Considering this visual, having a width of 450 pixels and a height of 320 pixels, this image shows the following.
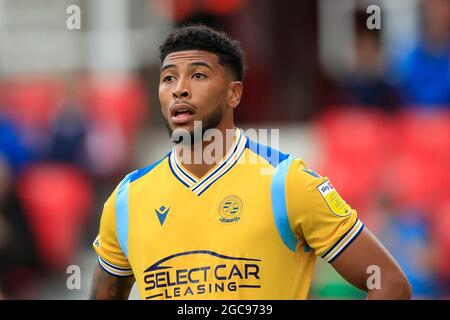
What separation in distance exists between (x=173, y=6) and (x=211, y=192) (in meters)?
5.80

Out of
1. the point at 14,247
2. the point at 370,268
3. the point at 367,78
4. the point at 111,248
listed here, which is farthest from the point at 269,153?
the point at 14,247

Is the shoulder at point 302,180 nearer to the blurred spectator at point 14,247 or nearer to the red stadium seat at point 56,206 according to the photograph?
the blurred spectator at point 14,247

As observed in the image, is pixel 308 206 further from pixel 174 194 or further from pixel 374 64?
Answer: pixel 374 64

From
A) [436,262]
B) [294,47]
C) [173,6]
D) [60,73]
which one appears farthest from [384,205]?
[60,73]

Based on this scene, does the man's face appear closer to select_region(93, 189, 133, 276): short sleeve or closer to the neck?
the neck

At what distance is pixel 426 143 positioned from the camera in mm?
8711

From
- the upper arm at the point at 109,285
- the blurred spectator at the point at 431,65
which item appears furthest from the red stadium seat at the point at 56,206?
the upper arm at the point at 109,285

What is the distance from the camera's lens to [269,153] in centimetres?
440

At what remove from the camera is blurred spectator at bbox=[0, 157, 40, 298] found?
897cm

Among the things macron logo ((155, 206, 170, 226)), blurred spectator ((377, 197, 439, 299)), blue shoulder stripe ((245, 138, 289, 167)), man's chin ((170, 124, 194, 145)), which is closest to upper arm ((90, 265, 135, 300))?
macron logo ((155, 206, 170, 226))

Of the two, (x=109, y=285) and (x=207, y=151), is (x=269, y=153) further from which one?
(x=109, y=285)

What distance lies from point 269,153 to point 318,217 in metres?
0.41

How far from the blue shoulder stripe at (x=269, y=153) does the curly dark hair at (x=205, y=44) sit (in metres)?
0.33

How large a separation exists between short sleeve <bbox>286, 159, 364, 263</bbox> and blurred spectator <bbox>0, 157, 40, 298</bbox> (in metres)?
5.17
